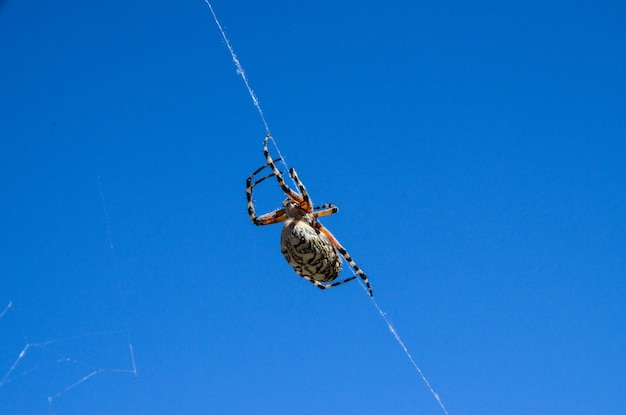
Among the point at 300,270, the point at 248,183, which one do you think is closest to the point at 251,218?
the point at 248,183

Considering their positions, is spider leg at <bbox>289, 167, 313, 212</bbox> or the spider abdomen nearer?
the spider abdomen

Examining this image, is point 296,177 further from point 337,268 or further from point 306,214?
point 337,268

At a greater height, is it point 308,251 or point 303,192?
point 303,192

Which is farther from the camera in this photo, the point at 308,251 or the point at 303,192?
the point at 303,192

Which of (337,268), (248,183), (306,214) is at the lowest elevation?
(337,268)

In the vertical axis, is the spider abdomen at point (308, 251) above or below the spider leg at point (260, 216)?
below

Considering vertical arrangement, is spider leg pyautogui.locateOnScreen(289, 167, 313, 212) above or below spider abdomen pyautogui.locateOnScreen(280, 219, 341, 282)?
above
